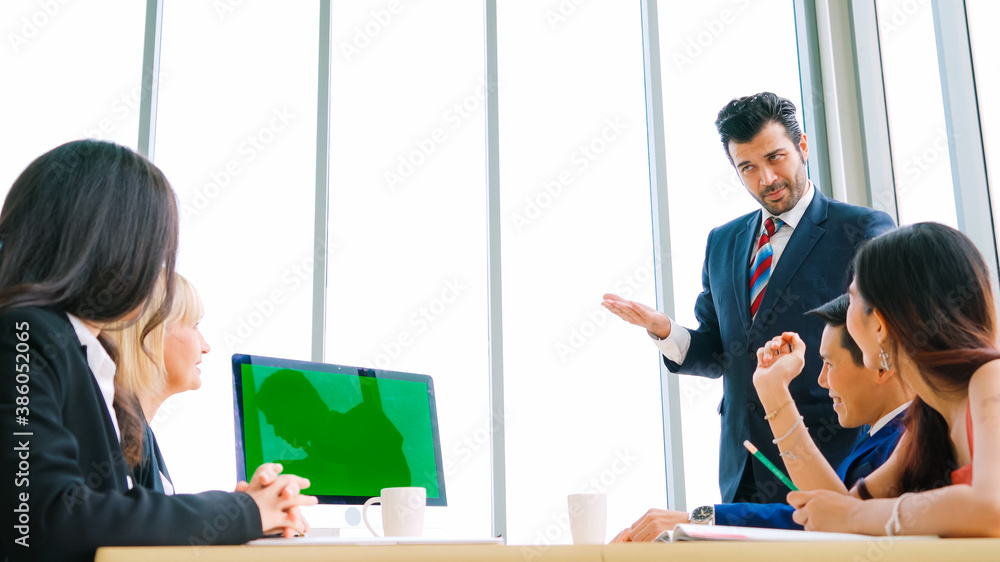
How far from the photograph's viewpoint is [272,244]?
3486 mm

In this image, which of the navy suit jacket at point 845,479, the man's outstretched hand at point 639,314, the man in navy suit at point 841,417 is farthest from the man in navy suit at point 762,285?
the navy suit jacket at point 845,479

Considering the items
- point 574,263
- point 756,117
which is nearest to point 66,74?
point 574,263

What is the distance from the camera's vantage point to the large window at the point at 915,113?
3068 millimetres

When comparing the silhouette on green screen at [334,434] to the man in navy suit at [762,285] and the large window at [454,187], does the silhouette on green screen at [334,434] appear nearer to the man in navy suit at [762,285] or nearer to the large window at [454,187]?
the man in navy suit at [762,285]

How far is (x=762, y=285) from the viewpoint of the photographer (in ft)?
7.71

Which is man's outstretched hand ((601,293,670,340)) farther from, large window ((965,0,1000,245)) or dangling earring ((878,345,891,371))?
large window ((965,0,1000,245))

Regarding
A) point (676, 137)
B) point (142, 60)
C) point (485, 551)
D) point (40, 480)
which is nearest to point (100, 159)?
point (40, 480)

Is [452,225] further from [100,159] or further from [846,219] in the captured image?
[100,159]

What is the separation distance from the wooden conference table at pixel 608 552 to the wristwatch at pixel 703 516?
0.55 metres

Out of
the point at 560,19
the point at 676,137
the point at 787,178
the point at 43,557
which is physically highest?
the point at 560,19

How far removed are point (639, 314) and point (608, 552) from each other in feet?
4.97

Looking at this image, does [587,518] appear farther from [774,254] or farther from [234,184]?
[234,184]

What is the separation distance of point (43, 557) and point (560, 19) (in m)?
3.56

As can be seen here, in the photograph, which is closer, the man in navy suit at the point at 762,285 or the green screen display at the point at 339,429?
the green screen display at the point at 339,429
